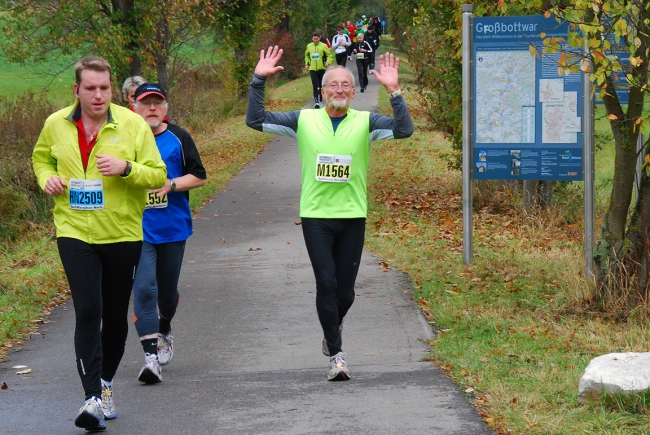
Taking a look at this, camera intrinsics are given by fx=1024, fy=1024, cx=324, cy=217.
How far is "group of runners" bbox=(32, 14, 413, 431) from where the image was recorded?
535 cm

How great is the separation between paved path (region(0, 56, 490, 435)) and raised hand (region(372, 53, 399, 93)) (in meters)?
1.81

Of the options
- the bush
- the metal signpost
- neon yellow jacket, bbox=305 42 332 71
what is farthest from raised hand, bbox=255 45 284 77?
neon yellow jacket, bbox=305 42 332 71

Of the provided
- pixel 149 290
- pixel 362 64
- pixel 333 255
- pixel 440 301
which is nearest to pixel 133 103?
pixel 149 290

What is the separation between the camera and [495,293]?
904 centimetres

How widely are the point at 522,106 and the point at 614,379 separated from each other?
4.94 m

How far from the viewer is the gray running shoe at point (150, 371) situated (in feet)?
21.1

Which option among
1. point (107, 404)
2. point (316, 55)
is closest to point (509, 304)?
A: point (107, 404)

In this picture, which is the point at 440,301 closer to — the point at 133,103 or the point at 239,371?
the point at 239,371

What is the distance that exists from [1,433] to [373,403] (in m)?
2.02

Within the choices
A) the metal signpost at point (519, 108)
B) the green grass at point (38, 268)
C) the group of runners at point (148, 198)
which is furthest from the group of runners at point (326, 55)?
the group of runners at point (148, 198)

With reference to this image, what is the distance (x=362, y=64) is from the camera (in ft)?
113

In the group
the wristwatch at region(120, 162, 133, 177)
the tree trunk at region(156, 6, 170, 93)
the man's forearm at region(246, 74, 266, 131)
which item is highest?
the tree trunk at region(156, 6, 170, 93)

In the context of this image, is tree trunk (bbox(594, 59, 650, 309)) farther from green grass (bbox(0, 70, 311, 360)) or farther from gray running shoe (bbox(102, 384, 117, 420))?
green grass (bbox(0, 70, 311, 360))

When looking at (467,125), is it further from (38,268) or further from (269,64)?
(38,268)
